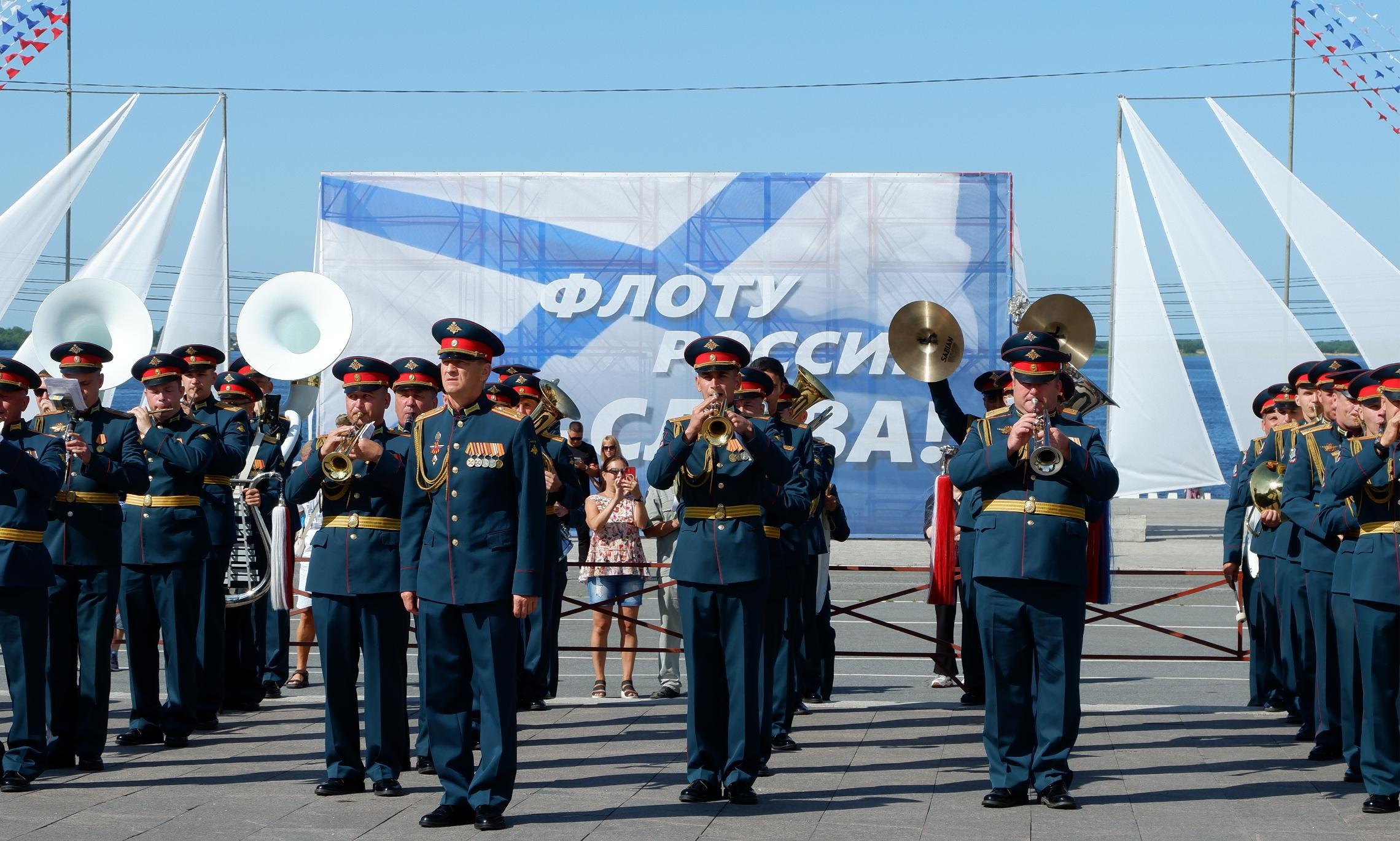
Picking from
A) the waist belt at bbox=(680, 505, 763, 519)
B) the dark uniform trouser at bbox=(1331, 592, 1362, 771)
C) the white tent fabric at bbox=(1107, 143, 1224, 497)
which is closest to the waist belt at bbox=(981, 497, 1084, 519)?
the waist belt at bbox=(680, 505, 763, 519)

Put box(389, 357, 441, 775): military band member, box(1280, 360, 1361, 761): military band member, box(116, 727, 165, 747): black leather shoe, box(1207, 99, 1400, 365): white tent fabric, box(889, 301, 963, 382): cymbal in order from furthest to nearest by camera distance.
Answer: box(1207, 99, 1400, 365): white tent fabric < box(889, 301, 963, 382): cymbal < box(116, 727, 165, 747): black leather shoe < box(389, 357, 441, 775): military band member < box(1280, 360, 1361, 761): military band member

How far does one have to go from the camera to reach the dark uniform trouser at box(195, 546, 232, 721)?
9.88 metres

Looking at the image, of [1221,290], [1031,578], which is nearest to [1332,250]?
[1221,290]

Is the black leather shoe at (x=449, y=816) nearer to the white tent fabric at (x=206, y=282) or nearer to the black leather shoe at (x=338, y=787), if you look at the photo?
the black leather shoe at (x=338, y=787)

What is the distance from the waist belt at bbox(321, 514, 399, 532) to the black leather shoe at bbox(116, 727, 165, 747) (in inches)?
88.4

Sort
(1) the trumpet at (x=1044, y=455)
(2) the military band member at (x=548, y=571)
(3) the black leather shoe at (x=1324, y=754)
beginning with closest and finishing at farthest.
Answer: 1. (1) the trumpet at (x=1044, y=455)
2. (3) the black leather shoe at (x=1324, y=754)
3. (2) the military band member at (x=548, y=571)

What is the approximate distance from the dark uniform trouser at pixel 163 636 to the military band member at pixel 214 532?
26 centimetres

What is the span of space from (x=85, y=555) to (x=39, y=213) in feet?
38.6

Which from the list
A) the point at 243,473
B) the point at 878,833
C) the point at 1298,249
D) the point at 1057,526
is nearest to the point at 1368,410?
the point at 1057,526

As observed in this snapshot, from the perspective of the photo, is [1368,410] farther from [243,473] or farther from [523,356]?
[523,356]

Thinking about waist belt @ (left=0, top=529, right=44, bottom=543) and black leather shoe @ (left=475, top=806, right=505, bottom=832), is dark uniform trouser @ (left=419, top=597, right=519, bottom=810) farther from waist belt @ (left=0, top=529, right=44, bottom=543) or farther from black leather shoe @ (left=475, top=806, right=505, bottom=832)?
waist belt @ (left=0, top=529, right=44, bottom=543)

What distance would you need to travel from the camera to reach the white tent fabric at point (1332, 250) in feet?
80.1

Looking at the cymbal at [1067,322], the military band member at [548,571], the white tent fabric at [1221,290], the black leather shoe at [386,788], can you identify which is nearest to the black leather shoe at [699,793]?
the black leather shoe at [386,788]

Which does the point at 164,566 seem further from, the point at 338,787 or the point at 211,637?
the point at 338,787
